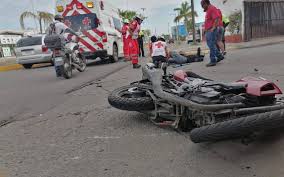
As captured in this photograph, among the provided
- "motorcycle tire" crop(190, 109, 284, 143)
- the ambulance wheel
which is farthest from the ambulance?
"motorcycle tire" crop(190, 109, 284, 143)

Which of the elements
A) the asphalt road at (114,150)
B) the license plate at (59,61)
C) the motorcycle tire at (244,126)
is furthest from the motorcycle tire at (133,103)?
the license plate at (59,61)

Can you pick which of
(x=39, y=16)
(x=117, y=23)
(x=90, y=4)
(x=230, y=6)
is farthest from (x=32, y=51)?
(x=39, y=16)

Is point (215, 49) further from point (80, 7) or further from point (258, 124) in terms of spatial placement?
point (258, 124)

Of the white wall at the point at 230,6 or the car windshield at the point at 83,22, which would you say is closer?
the car windshield at the point at 83,22

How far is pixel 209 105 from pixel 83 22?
10148 millimetres

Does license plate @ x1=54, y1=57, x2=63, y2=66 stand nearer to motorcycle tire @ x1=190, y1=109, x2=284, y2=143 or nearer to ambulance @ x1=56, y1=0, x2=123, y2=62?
ambulance @ x1=56, y1=0, x2=123, y2=62

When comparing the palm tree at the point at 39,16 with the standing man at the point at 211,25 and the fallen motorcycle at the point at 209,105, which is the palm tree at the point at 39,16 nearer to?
the standing man at the point at 211,25

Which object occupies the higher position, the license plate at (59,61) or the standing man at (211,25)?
the standing man at (211,25)

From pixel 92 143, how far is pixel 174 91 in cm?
97

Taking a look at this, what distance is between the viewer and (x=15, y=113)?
4906 millimetres

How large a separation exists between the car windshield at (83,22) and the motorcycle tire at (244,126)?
10078 mm

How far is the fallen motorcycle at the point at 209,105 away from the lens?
2.33 m

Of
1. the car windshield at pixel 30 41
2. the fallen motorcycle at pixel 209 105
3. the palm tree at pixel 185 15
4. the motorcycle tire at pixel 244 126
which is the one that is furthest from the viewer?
the palm tree at pixel 185 15

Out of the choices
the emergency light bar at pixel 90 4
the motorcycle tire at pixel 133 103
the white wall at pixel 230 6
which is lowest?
the motorcycle tire at pixel 133 103
